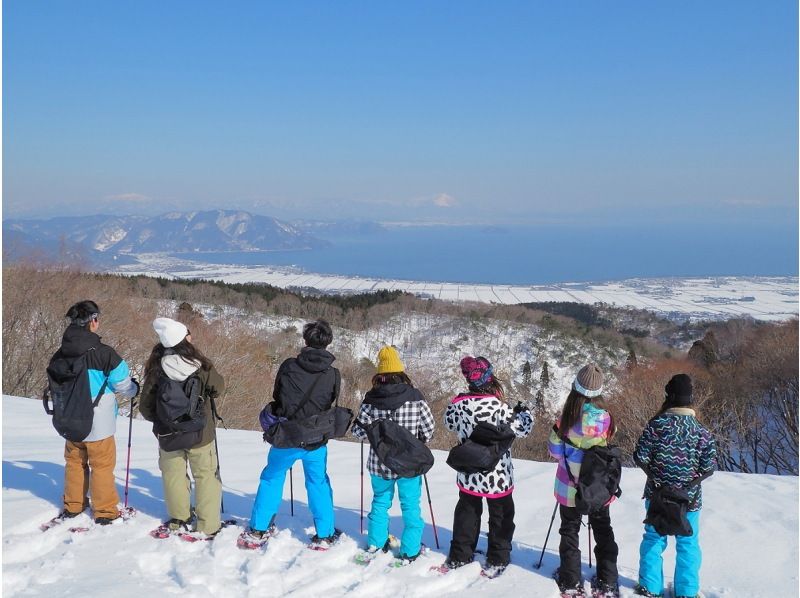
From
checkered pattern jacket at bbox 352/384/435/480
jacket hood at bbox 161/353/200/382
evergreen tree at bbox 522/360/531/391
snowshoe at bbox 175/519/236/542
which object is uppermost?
jacket hood at bbox 161/353/200/382

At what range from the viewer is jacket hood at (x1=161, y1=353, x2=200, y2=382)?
165 inches

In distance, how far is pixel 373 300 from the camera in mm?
70188

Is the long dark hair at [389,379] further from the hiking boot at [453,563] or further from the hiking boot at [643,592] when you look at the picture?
the hiking boot at [643,592]

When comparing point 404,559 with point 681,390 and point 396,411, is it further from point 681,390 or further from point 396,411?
point 681,390

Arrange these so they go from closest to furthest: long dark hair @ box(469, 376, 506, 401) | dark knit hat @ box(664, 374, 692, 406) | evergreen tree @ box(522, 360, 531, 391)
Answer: dark knit hat @ box(664, 374, 692, 406) < long dark hair @ box(469, 376, 506, 401) < evergreen tree @ box(522, 360, 531, 391)

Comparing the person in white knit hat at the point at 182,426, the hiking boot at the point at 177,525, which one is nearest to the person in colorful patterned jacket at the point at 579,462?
the person in white knit hat at the point at 182,426

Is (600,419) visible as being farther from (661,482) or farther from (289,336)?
(289,336)

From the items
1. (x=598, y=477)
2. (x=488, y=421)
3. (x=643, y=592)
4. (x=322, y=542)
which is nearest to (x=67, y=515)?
(x=322, y=542)

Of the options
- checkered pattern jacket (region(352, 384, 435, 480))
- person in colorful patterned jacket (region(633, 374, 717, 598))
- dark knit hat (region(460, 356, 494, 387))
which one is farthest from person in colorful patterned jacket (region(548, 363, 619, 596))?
checkered pattern jacket (region(352, 384, 435, 480))

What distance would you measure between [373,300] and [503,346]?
1938 cm

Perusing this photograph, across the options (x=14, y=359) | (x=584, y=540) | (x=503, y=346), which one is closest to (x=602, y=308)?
(x=503, y=346)

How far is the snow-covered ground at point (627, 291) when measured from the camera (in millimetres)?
90875

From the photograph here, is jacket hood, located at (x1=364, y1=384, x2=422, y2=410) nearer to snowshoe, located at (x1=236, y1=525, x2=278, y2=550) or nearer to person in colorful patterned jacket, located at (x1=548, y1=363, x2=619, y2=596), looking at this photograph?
person in colorful patterned jacket, located at (x1=548, y1=363, x2=619, y2=596)

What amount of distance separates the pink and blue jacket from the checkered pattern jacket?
1.01 meters
